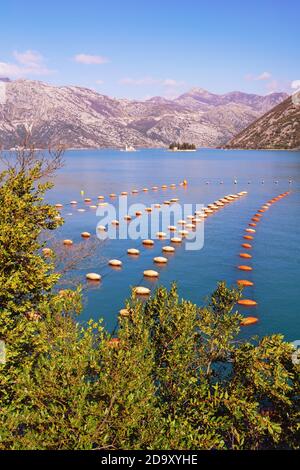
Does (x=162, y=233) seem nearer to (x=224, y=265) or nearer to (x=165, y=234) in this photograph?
(x=165, y=234)

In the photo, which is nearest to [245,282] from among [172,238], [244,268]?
[244,268]

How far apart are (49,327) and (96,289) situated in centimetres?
3708

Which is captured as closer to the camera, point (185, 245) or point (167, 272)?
point (167, 272)

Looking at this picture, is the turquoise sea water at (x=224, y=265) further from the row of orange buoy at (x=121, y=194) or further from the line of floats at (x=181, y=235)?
the row of orange buoy at (x=121, y=194)

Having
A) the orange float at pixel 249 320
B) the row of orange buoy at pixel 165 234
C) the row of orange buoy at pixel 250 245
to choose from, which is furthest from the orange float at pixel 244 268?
the orange float at pixel 249 320

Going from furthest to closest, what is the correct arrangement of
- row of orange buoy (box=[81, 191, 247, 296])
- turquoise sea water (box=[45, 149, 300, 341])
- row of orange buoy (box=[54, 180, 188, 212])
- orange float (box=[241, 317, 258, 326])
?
1. row of orange buoy (box=[54, 180, 188, 212])
2. row of orange buoy (box=[81, 191, 247, 296])
3. turquoise sea water (box=[45, 149, 300, 341])
4. orange float (box=[241, 317, 258, 326])

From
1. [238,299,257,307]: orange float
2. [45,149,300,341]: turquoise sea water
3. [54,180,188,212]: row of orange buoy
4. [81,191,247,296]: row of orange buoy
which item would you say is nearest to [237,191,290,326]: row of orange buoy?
[238,299,257,307]: orange float

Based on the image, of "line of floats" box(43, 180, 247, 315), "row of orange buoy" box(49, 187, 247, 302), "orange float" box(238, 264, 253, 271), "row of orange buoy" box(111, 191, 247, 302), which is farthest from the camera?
"orange float" box(238, 264, 253, 271)

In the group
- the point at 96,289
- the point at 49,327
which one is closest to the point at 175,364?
the point at 49,327

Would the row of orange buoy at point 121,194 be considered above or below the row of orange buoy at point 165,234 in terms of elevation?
above

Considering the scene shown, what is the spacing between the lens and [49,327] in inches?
903

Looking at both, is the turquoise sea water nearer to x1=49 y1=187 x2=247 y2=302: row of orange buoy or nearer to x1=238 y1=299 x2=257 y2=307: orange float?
x1=238 y1=299 x2=257 y2=307: orange float

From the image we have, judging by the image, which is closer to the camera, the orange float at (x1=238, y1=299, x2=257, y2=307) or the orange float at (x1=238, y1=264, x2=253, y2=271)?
the orange float at (x1=238, y1=299, x2=257, y2=307)
